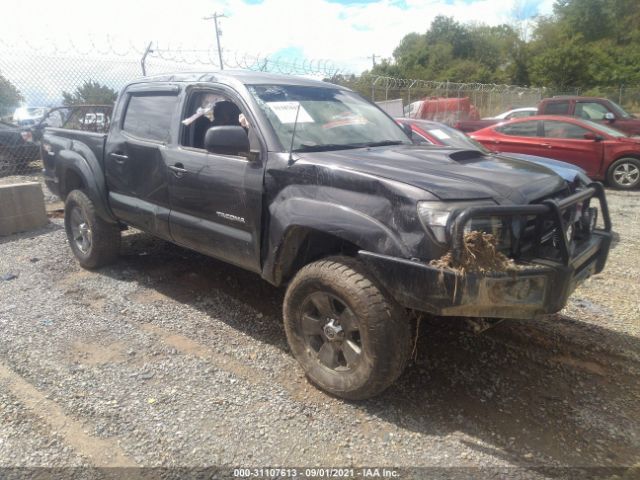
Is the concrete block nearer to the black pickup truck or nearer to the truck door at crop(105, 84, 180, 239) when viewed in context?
the truck door at crop(105, 84, 180, 239)

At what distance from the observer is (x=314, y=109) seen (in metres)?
3.58

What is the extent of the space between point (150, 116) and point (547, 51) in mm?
42506

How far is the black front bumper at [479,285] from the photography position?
7.48 feet

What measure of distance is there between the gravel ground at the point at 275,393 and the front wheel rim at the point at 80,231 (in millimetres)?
705

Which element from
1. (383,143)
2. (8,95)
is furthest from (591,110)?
(8,95)

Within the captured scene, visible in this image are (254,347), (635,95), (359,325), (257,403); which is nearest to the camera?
(359,325)

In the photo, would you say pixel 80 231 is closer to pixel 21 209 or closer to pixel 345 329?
pixel 21 209

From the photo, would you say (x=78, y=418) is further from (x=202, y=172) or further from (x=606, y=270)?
(x=606, y=270)

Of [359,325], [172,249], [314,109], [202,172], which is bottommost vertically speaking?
[172,249]

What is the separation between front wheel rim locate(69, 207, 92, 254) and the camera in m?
5.03

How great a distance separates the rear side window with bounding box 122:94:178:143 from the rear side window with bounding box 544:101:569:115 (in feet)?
37.1

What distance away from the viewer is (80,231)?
515 centimetres

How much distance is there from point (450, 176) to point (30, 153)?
33.6ft

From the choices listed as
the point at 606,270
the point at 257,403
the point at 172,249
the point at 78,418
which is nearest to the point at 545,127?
the point at 606,270
